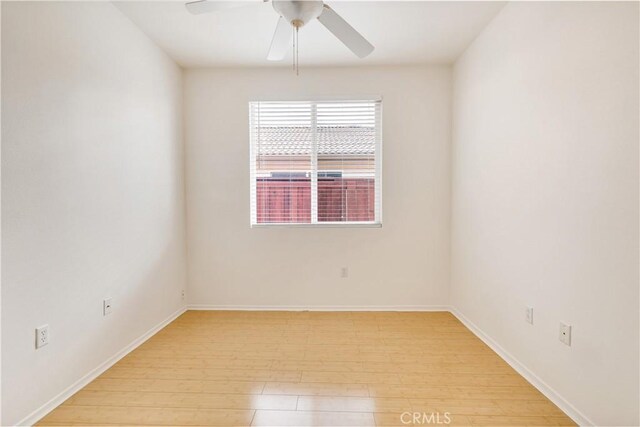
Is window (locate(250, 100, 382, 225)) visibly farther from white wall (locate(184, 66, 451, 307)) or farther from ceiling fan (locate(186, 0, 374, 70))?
ceiling fan (locate(186, 0, 374, 70))

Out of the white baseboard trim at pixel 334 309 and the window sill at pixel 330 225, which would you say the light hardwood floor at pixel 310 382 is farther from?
the window sill at pixel 330 225

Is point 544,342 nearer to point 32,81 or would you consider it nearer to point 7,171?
point 7,171

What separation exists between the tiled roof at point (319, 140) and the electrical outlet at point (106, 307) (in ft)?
6.59

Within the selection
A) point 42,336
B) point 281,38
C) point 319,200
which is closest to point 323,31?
point 281,38

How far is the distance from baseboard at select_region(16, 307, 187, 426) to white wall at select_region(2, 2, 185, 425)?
0.03 meters

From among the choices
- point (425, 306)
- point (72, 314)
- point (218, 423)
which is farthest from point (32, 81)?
point (425, 306)

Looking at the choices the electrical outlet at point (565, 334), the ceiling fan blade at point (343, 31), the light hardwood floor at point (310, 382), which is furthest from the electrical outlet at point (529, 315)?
the ceiling fan blade at point (343, 31)

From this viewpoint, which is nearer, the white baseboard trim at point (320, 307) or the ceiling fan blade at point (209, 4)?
the ceiling fan blade at point (209, 4)

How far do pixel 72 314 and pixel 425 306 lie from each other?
309 centimetres

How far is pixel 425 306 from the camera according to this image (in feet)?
11.2

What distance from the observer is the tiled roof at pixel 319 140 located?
348 cm

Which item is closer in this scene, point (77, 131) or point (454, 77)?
point (77, 131)

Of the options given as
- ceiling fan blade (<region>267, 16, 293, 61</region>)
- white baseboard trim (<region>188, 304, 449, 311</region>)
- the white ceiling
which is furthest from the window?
ceiling fan blade (<region>267, 16, 293, 61</region>)

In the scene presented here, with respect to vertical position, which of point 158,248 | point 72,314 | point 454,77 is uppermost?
point 454,77
